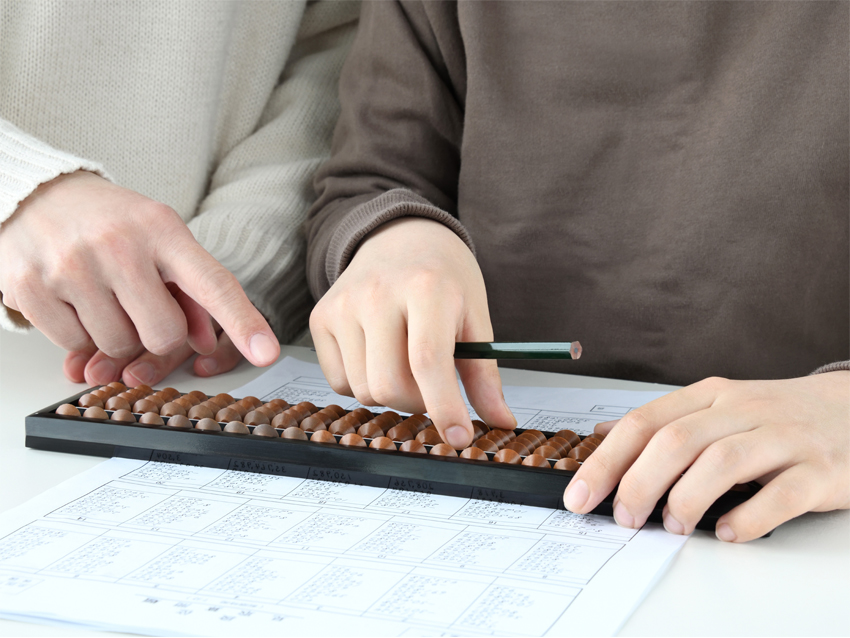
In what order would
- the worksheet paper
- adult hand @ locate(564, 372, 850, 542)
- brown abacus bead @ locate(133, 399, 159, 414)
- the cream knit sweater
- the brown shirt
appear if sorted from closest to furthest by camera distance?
the worksheet paper
adult hand @ locate(564, 372, 850, 542)
brown abacus bead @ locate(133, 399, 159, 414)
the brown shirt
the cream knit sweater

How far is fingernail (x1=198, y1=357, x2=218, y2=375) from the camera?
1.03 metres

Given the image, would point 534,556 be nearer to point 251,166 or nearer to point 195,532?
point 195,532

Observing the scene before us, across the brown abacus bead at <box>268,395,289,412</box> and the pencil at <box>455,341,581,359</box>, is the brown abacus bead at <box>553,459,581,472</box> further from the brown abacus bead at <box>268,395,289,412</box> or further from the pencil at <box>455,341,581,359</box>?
the brown abacus bead at <box>268,395,289,412</box>

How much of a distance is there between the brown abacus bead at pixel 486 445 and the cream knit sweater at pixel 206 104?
1.81ft

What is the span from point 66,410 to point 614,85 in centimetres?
88

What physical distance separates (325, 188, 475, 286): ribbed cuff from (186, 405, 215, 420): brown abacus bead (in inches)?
11.3

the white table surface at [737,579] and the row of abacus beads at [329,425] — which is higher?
the row of abacus beads at [329,425]

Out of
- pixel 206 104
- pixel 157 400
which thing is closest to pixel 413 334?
pixel 157 400

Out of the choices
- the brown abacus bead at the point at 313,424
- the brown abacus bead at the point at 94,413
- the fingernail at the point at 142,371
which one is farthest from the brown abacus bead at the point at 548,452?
the fingernail at the point at 142,371

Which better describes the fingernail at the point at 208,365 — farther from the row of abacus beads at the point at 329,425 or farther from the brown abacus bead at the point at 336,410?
the brown abacus bead at the point at 336,410

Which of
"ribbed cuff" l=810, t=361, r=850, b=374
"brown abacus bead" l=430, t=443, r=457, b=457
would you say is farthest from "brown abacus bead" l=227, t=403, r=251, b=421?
A: "ribbed cuff" l=810, t=361, r=850, b=374

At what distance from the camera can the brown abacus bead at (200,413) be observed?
2.56ft

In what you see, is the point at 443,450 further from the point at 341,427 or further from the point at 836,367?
the point at 836,367

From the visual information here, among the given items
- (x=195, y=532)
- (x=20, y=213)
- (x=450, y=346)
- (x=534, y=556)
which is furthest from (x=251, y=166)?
(x=534, y=556)
